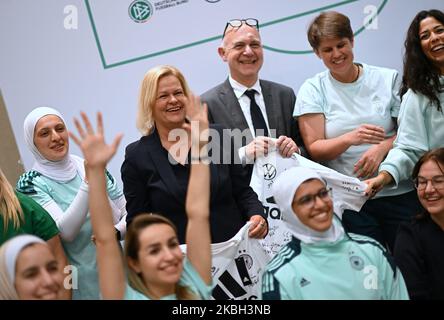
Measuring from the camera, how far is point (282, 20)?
147 inches

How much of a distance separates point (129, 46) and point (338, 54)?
142 centimetres

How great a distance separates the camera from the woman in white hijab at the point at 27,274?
2.08 m

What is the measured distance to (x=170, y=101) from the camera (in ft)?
9.05

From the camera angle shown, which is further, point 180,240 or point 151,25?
point 151,25

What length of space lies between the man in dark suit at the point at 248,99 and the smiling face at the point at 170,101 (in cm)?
39

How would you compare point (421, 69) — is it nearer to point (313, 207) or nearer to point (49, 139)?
point (313, 207)

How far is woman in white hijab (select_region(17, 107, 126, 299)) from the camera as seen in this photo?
2836 mm

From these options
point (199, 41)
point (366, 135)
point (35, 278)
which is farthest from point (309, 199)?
point (199, 41)

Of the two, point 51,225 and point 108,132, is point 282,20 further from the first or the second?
point 51,225

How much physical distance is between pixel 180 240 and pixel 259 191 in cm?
48

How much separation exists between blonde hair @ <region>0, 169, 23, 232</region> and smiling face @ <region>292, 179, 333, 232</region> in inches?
43.0

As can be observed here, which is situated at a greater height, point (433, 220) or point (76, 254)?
point (76, 254)
